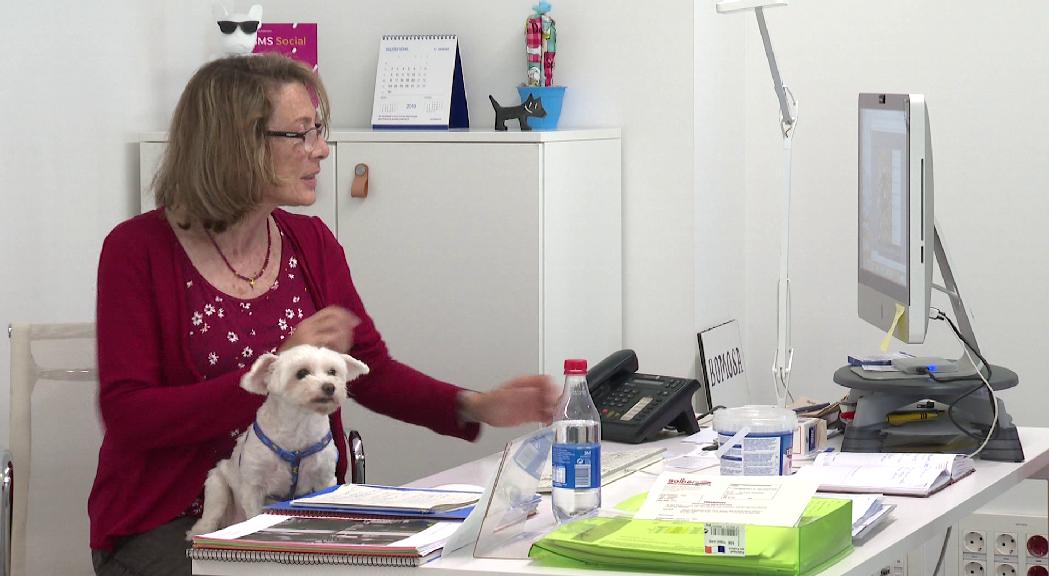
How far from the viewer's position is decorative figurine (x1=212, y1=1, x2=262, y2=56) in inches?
147

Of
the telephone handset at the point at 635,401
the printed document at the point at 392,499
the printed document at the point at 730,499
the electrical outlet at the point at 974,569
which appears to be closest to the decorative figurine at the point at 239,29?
the telephone handset at the point at 635,401

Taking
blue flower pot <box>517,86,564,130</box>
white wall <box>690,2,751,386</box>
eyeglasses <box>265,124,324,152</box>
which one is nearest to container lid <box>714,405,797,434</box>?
eyeglasses <box>265,124,324,152</box>

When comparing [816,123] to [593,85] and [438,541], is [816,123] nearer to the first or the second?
[593,85]

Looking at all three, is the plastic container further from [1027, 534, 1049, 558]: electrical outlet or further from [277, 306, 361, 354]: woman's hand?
[1027, 534, 1049, 558]: electrical outlet

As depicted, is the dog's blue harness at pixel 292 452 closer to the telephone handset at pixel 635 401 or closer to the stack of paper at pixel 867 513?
the telephone handset at pixel 635 401

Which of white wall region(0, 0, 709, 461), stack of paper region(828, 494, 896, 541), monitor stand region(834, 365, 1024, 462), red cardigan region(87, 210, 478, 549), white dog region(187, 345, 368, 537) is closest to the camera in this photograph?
stack of paper region(828, 494, 896, 541)

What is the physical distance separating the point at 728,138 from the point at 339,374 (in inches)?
77.1

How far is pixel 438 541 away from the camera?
1.88m

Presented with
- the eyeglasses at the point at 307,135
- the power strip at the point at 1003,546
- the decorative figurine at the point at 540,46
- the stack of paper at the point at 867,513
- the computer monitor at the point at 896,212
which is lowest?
the power strip at the point at 1003,546

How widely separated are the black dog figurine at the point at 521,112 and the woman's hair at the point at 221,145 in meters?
1.07

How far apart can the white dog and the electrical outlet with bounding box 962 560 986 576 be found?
2167 millimetres

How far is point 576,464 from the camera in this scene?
2031 millimetres

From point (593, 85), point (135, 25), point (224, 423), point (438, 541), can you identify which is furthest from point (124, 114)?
point (438, 541)

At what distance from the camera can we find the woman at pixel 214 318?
234cm
